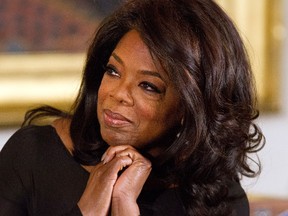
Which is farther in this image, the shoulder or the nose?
the shoulder

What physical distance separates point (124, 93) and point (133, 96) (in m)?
0.02

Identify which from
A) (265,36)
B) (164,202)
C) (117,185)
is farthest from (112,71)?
(265,36)

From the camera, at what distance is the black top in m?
1.87

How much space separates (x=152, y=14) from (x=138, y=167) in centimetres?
33

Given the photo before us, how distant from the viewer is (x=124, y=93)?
1688 mm

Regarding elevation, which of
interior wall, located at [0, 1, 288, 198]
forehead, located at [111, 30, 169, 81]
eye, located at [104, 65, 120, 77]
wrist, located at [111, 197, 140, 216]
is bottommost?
interior wall, located at [0, 1, 288, 198]

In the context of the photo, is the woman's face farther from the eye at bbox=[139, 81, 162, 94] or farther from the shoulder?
the shoulder

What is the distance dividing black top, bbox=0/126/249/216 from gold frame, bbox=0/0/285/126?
80 cm

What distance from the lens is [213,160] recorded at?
1.84 metres

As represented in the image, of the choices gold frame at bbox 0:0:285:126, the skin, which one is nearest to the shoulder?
the skin

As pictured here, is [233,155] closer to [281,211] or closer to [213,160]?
[213,160]

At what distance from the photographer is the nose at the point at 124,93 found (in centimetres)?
169

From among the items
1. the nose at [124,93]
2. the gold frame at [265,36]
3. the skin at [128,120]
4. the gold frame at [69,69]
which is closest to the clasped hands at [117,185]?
the skin at [128,120]

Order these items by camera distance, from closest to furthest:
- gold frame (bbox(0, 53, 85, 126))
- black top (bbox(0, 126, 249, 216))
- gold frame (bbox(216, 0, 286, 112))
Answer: black top (bbox(0, 126, 249, 216)) → gold frame (bbox(0, 53, 85, 126)) → gold frame (bbox(216, 0, 286, 112))
